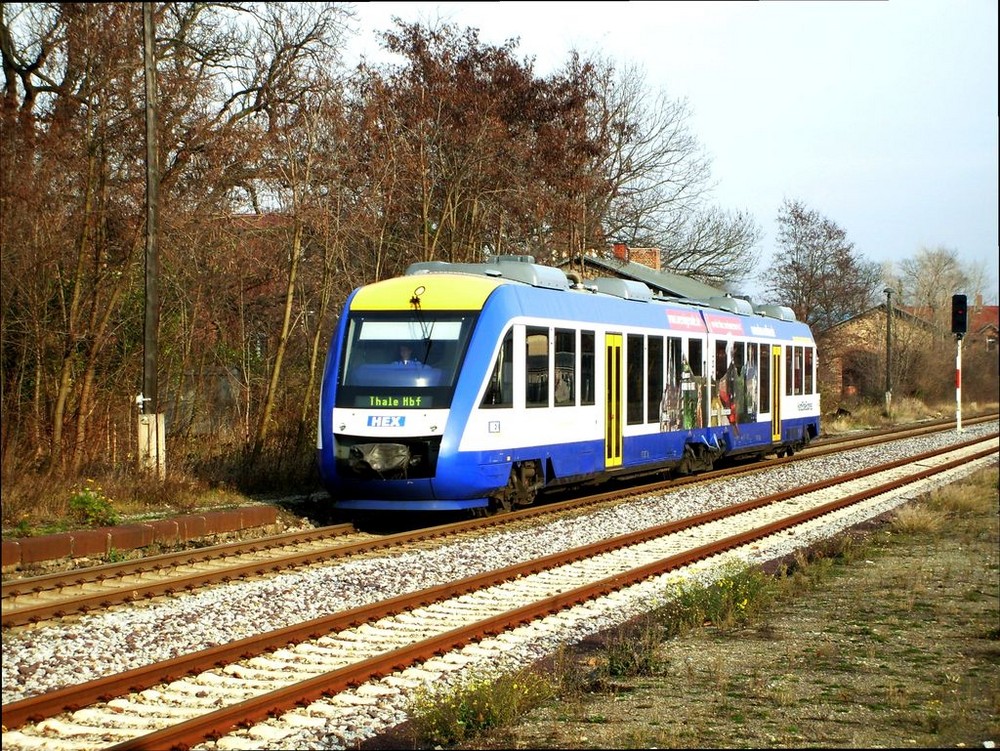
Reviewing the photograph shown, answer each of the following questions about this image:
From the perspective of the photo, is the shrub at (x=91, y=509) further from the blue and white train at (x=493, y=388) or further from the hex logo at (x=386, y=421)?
Result: the hex logo at (x=386, y=421)

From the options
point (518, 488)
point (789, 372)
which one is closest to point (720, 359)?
point (789, 372)

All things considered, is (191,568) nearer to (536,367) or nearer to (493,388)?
(493,388)

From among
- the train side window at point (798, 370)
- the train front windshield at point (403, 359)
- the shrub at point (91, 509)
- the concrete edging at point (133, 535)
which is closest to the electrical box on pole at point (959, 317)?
the train front windshield at point (403, 359)

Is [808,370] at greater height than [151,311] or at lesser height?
lesser

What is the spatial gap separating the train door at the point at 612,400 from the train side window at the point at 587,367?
475 mm

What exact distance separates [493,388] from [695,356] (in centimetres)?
764

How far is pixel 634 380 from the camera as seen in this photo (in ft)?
60.1

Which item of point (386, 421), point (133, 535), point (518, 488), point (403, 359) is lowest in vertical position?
point (133, 535)

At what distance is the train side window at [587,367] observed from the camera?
Result: 1653 centimetres

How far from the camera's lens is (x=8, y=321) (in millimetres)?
16047

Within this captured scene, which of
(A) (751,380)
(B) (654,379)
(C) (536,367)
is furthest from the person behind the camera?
(A) (751,380)

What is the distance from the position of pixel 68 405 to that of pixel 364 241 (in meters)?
8.81

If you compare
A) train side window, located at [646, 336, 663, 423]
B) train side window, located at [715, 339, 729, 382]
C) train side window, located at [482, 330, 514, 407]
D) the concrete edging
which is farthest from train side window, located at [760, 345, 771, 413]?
the concrete edging

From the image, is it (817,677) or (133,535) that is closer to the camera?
(817,677)
